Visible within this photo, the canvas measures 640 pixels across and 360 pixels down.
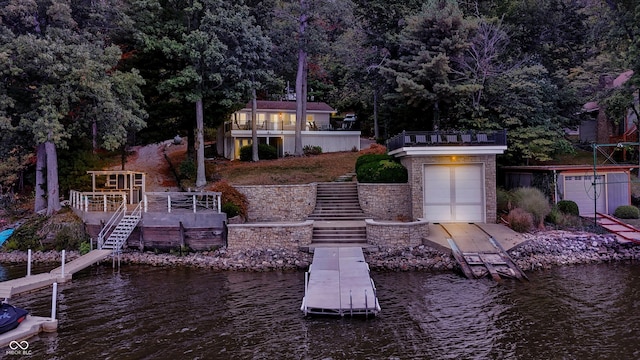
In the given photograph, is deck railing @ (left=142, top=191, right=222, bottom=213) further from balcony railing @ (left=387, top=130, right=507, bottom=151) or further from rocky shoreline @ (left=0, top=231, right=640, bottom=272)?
balcony railing @ (left=387, top=130, right=507, bottom=151)

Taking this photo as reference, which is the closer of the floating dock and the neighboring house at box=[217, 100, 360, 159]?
the floating dock

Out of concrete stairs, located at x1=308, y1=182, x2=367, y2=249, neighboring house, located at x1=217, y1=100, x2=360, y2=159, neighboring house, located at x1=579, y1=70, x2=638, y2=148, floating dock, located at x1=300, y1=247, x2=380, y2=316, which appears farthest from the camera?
neighboring house, located at x1=217, y1=100, x2=360, y2=159

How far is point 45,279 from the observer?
50.4 feet

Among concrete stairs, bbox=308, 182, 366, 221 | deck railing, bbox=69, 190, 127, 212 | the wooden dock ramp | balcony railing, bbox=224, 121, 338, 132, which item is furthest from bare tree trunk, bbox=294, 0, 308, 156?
the wooden dock ramp

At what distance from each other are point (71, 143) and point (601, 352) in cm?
2576

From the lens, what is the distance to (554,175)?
72.2 feet

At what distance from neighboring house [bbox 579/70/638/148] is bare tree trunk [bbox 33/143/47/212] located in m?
34.2

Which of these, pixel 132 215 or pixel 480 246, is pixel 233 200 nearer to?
pixel 132 215

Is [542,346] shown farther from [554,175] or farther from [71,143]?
[71,143]

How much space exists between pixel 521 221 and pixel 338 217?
853cm

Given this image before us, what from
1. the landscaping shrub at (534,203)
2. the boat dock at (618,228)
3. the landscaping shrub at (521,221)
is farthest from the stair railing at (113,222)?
the boat dock at (618,228)

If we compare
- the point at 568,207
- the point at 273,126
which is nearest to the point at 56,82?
the point at 273,126

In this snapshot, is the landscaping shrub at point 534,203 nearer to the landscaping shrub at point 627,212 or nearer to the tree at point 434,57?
the landscaping shrub at point 627,212

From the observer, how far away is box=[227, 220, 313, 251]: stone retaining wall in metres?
19.1
